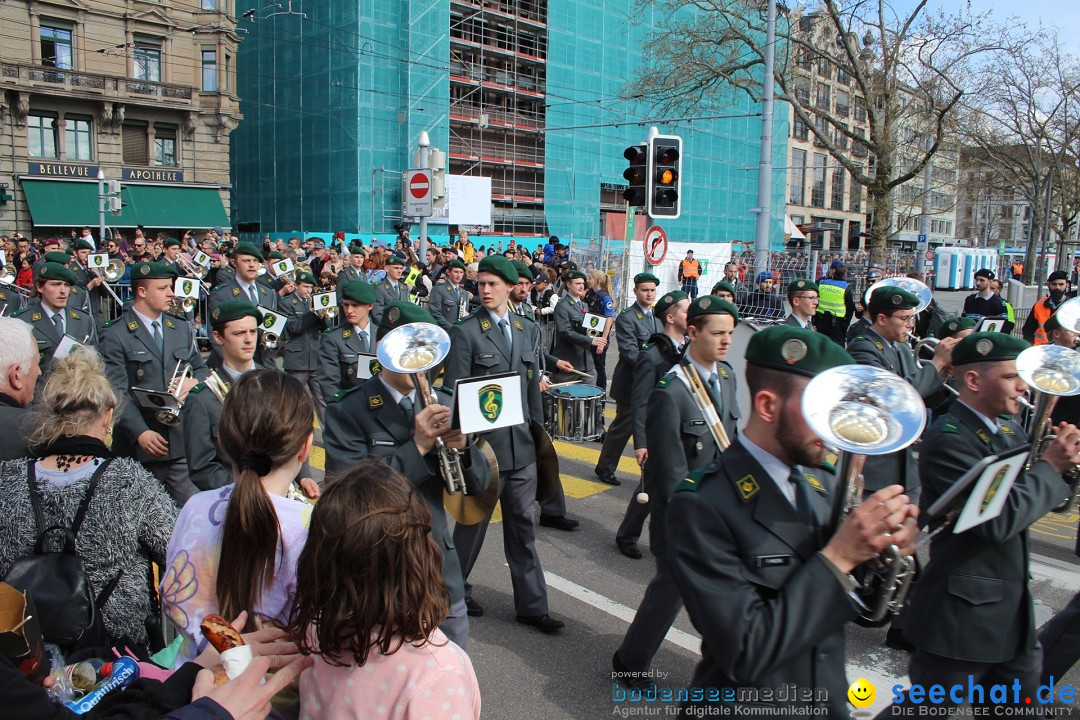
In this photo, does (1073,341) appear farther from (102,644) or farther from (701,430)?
(102,644)

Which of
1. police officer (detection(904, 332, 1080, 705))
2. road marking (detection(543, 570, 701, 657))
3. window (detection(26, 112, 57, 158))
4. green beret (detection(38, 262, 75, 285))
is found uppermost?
window (detection(26, 112, 57, 158))

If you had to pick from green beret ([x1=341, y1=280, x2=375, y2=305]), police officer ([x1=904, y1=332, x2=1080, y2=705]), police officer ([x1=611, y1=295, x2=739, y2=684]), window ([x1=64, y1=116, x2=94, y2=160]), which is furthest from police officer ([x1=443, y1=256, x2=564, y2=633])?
window ([x1=64, y1=116, x2=94, y2=160])

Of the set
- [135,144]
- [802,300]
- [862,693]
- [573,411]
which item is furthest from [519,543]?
[135,144]

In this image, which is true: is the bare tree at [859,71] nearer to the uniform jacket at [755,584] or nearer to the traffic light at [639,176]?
the traffic light at [639,176]

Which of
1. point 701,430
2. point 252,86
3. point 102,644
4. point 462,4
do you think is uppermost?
point 462,4

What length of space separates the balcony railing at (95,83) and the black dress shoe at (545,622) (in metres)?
38.2

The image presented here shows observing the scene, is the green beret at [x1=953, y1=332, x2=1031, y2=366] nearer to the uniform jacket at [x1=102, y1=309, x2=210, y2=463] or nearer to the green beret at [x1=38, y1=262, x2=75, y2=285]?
the uniform jacket at [x1=102, y1=309, x2=210, y2=463]

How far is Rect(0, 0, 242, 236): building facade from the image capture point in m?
34.4

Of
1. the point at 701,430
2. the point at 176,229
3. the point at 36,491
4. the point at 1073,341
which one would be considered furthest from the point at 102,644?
the point at 176,229

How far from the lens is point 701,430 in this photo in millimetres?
4574

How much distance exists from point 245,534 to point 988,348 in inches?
121

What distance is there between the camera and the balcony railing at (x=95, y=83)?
33.9 metres

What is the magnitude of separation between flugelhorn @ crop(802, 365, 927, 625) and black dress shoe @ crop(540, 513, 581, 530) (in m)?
4.74

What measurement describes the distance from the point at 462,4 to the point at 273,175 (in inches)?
527
